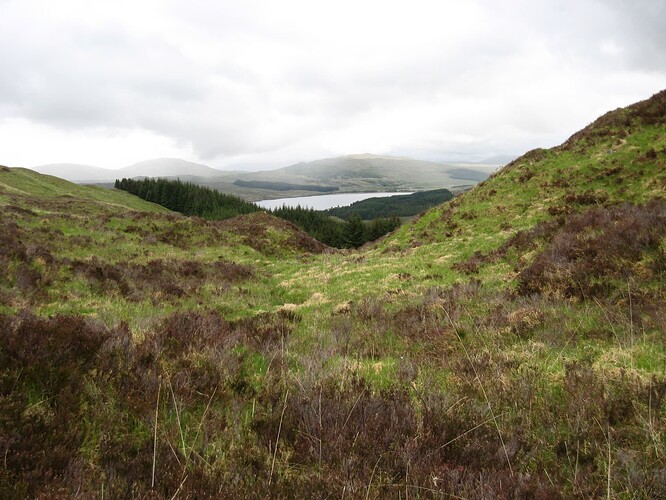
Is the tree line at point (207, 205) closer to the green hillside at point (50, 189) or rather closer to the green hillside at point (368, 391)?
the green hillside at point (50, 189)

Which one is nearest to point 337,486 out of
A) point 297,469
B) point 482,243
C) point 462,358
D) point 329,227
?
point 297,469

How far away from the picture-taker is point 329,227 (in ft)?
332

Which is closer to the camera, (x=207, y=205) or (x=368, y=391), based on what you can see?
(x=368, y=391)

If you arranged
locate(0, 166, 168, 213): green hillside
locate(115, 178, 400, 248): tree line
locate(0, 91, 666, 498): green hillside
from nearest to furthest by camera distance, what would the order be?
1. locate(0, 91, 666, 498): green hillside
2. locate(0, 166, 168, 213): green hillside
3. locate(115, 178, 400, 248): tree line

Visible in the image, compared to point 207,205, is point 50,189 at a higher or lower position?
higher

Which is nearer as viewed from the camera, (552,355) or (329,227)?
(552,355)

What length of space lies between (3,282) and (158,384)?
10172 millimetres

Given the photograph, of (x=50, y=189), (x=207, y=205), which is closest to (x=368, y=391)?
(x=50, y=189)

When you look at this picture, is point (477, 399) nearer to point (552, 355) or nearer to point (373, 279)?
point (552, 355)

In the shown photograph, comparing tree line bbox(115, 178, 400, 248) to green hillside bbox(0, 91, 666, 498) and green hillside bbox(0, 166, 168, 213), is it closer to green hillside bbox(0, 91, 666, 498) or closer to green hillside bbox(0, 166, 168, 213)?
green hillside bbox(0, 166, 168, 213)

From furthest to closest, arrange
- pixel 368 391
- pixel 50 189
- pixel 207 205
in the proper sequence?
pixel 207 205, pixel 50 189, pixel 368 391

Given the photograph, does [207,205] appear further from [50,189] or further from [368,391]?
[368,391]

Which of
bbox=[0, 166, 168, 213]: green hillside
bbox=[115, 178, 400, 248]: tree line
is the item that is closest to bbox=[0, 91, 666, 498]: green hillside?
bbox=[0, 166, 168, 213]: green hillside

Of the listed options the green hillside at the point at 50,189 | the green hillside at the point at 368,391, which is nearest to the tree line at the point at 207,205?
the green hillside at the point at 50,189
